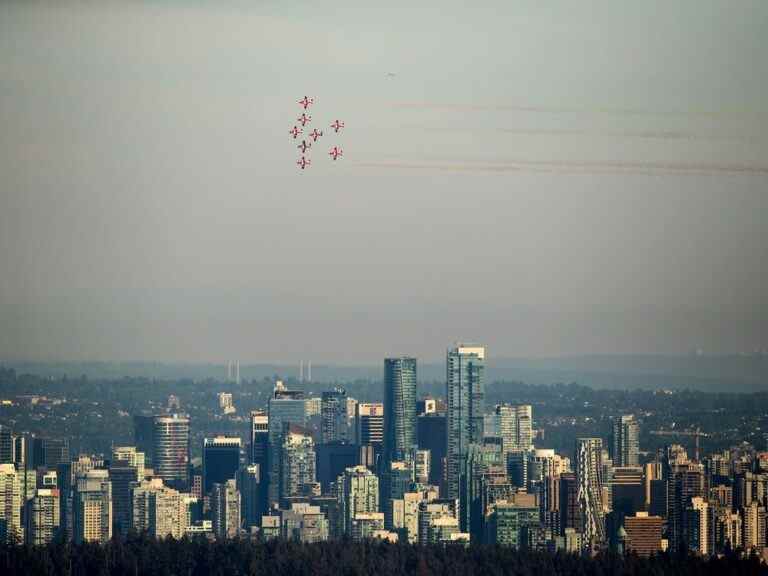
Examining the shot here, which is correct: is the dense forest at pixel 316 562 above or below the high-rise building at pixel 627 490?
below

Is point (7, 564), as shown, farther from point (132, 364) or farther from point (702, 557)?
point (132, 364)

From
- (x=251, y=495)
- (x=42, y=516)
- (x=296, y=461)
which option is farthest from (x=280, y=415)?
(x=42, y=516)

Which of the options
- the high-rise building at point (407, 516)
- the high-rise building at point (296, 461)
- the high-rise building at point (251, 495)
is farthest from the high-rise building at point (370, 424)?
the high-rise building at point (407, 516)

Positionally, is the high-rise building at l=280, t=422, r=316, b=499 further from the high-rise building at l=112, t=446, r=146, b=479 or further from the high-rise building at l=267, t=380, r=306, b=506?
the high-rise building at l=112, t=446, r=146, b=479

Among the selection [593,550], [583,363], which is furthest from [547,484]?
[593,550]

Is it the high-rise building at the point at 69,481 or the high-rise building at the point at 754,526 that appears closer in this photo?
the high-rise building at the point at 754,526

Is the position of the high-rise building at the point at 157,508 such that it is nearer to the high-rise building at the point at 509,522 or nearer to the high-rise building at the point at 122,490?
the high-rise building at the point at 122,490

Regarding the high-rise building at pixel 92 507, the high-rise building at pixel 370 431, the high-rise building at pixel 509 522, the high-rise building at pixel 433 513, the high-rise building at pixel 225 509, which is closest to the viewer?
the high-rise building at pixel 509 522

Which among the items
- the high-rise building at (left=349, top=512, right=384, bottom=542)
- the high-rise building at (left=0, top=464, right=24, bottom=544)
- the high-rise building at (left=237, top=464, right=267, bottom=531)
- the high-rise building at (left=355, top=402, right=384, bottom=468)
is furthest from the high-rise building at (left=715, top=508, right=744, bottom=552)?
the high-rise building at (left=355, top=402, right=384, bottom=468)
